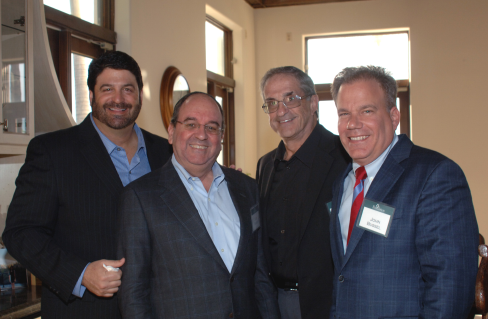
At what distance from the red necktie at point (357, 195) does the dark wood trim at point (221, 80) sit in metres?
4.57

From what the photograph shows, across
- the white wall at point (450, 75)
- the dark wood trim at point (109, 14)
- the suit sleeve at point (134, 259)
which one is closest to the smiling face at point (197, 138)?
the suit sleeve at point (134, 259)

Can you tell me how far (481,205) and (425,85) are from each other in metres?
2.01

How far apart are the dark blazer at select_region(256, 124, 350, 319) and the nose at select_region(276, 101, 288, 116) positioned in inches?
10.8

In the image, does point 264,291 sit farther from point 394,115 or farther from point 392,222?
point 394,115

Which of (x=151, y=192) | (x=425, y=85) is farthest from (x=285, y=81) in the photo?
(x=425, y=85)

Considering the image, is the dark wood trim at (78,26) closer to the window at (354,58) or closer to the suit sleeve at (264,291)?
the suit sleeve at (264,291)

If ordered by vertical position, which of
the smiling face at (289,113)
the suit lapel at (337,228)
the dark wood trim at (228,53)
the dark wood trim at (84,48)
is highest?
the dark wood trim at (228,53)

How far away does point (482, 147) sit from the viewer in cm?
641

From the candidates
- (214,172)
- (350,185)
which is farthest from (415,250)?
(214,172)

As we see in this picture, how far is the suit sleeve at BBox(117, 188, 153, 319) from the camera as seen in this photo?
5.04 ft

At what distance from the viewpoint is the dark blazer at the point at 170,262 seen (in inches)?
61.2

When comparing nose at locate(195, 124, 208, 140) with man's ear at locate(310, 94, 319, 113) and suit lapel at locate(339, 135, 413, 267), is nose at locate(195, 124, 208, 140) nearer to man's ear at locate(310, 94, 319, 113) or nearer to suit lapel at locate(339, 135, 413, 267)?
suit lapel at locate(339, 135, 413, 267)

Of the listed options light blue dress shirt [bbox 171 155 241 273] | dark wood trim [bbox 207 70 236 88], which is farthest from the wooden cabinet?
dark wood trim [bbox 207 70 236 88]

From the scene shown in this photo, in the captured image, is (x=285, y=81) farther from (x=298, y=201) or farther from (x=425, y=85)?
(x=425, y=85)
